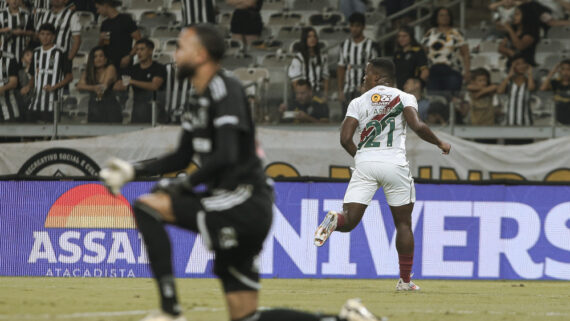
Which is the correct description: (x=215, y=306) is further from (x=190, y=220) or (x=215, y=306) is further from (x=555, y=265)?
(x=555, y=265)

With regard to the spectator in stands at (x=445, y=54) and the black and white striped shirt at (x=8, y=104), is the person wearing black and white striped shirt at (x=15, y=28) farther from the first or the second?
the spectator in stands at (x=445, y=54)

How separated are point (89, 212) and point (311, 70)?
496 cm

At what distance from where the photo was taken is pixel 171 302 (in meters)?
5.12

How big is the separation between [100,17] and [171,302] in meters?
13.1

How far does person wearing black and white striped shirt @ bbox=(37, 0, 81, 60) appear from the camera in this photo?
16.3 meters

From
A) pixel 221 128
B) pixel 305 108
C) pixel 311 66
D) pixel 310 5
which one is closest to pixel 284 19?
pixel 310 5

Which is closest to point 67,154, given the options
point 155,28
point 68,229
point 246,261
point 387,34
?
point 68,229

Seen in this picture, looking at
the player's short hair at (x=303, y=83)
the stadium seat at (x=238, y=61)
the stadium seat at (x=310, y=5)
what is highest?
the stadium seat at (x=310, y=5)

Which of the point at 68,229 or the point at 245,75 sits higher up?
the point at 245,75

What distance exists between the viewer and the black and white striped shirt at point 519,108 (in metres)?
14.8

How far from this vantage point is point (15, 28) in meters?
16.7

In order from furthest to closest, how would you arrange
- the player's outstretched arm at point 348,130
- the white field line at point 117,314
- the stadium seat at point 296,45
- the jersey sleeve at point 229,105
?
the stadium seat at point 296,45 → the player's outstretched arm at point 348,130 → the white field line at point 117,314 → the jersey sleeve at point 229,105

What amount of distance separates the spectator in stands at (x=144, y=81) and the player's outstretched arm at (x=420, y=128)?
5811mm

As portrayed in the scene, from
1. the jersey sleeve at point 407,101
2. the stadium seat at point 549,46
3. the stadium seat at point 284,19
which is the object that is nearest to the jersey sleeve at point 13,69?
the stadium seat at point 284,19
